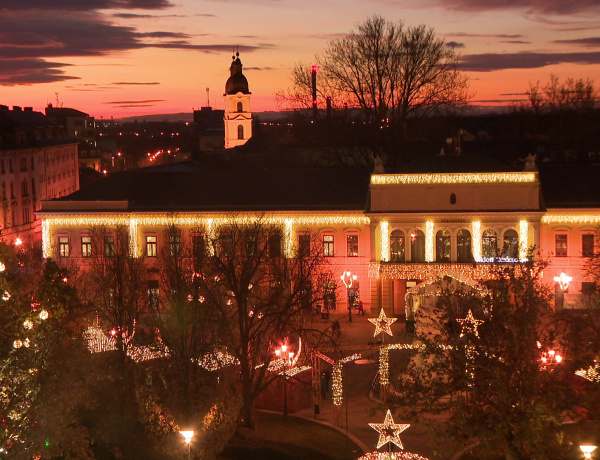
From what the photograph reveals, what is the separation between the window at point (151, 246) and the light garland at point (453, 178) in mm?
12752

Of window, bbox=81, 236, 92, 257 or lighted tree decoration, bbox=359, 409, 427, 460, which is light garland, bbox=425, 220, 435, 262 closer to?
window, bbox=81, 236, 92, 257

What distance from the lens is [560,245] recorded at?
56.1m

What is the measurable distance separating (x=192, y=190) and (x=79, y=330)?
74.8 feet

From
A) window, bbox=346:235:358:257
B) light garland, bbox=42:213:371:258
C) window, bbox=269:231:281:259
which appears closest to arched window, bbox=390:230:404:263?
light garland, bbox=42:213:371:258

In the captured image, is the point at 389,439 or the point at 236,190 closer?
the point at 389,439

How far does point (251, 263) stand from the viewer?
3947 centimetres

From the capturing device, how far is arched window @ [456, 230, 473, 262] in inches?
2211

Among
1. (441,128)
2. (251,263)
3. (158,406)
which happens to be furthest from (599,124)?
(158,406)

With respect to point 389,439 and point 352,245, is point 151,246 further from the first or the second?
point 389,439

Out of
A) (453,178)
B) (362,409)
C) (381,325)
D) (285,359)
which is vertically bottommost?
(362,409)

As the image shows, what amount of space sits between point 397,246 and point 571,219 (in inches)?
363

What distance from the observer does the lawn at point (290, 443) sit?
113 ft

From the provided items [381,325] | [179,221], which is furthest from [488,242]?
[179,221]

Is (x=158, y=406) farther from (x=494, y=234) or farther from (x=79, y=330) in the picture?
(x=494, y=234)
